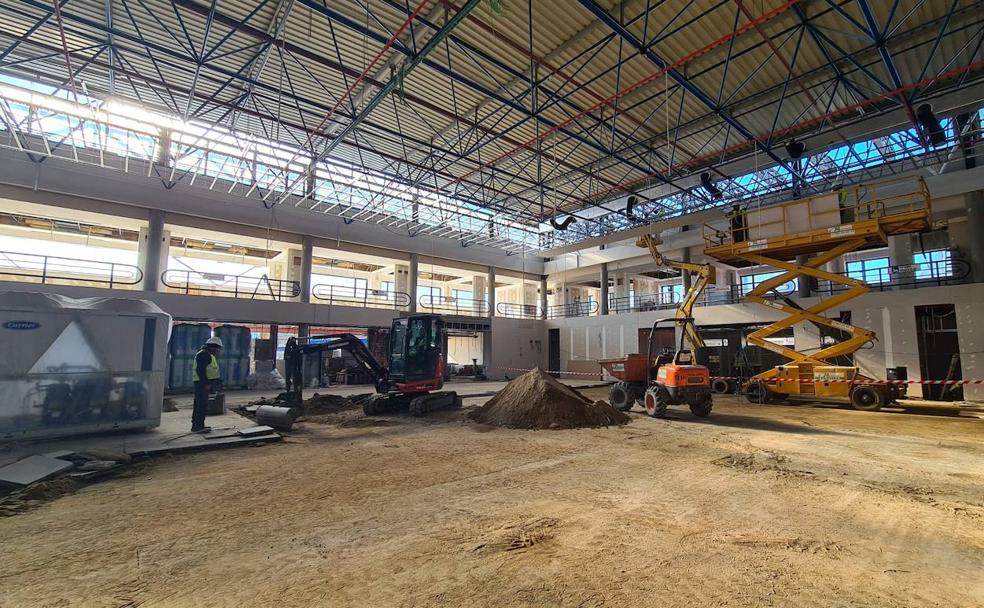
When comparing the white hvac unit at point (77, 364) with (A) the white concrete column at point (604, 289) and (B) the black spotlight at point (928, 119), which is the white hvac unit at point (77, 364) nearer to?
(B) the black spotlight at point (928, 119)

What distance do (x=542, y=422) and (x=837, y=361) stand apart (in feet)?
42.6

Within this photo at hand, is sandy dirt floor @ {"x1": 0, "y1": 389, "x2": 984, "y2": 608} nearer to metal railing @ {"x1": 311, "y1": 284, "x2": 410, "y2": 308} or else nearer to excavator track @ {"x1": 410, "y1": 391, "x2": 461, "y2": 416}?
excavator track @ {"x1": 410, "y1": 391, "x2": 461, "y2": 416}

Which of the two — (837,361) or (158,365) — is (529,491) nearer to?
(158,365)

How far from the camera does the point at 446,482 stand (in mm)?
5887

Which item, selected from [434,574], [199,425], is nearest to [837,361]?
[434,574]

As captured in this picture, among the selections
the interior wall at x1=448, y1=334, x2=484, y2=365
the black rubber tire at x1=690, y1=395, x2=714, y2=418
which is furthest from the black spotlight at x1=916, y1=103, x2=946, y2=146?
the interior wall at x1=448, y1=334, x2=484, y2=365

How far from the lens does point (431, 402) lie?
486 inches

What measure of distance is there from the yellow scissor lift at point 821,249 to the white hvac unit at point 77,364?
50.7 ft

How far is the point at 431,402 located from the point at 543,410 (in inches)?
135

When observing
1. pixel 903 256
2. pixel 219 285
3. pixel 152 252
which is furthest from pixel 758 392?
pixel 219 285

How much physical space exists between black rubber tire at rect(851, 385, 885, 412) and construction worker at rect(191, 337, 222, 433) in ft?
57.2

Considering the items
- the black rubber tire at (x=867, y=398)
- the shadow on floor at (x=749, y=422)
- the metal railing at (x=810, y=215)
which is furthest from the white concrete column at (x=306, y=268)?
the black rubber tire at (x=867, y=398)

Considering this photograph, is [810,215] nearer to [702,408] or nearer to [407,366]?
[702,408]

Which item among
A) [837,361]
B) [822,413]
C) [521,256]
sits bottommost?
[822,413]
